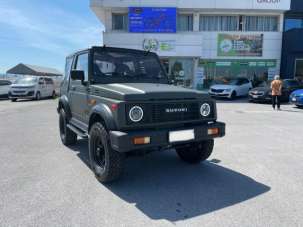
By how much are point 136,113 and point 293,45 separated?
73.3 feet

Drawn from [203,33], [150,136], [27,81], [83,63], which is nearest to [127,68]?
[83,63]

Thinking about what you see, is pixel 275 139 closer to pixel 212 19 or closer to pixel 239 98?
pixel 239 98

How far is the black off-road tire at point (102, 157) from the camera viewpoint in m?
3.71

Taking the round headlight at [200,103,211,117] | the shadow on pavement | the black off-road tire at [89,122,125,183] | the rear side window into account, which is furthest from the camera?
the rear side window

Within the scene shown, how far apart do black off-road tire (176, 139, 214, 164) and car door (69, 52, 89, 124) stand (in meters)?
2.01

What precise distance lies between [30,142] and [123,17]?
60.7ft

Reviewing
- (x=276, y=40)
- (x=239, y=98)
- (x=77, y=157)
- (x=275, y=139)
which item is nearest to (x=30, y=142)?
(x=77, y=157)

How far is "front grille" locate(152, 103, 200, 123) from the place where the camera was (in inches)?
146

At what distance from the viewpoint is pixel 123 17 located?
74.3 feet

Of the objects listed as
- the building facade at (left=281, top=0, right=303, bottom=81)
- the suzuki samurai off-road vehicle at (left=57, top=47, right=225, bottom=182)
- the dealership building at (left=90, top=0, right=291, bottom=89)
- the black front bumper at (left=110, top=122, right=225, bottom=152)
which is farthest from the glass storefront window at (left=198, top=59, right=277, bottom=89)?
the black front bumper at (left=110, top=122, right=225, bottom=152)

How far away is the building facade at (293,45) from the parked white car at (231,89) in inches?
203

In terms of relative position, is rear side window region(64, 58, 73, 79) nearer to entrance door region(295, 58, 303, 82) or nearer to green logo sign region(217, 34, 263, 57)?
green logo sign region(217, 34, 263, 57)

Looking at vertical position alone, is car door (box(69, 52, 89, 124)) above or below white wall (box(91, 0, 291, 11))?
below

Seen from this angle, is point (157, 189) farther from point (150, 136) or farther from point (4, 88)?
point (4, 88)
